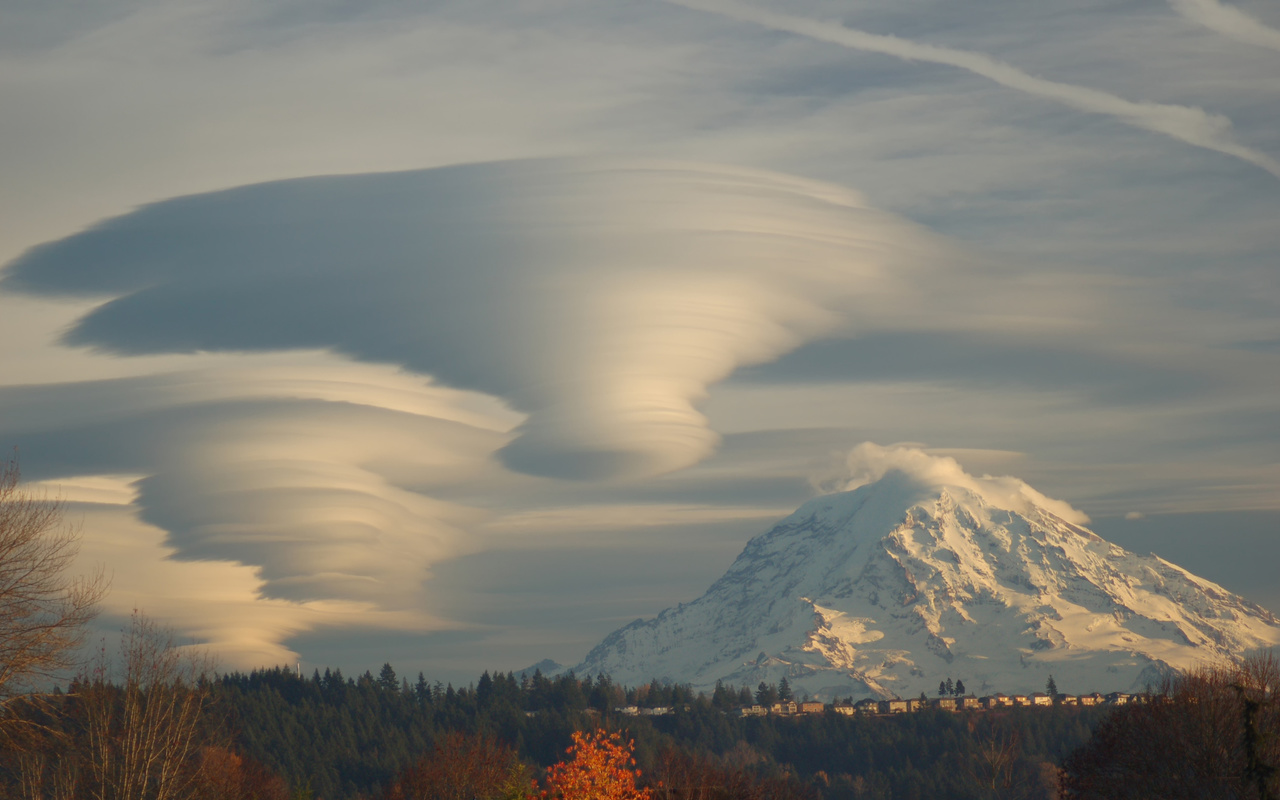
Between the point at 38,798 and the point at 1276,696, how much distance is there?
55437mm

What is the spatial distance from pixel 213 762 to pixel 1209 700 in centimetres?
6817

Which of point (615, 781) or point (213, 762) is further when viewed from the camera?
point (213, 762)

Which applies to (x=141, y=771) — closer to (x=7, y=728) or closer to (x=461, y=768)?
(x=7, y=728)

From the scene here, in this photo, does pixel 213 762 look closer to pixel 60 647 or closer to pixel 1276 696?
pixel 60 647

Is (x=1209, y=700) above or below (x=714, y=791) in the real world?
above

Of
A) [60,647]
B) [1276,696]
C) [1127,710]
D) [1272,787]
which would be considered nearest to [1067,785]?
[1127,710]

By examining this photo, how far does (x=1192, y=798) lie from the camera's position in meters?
67.7

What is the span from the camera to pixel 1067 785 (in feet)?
275

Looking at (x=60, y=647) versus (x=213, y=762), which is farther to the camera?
(x=213, y=762)

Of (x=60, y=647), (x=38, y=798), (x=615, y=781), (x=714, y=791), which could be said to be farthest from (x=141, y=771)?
(x=615, y=781)

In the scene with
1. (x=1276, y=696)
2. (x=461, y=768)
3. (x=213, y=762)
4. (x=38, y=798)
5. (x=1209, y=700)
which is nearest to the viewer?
(x=38, y=798)

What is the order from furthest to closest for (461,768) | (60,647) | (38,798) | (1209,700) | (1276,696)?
(461,768)
(1209,700)
(1276,696)
(38,798)
(60,647)

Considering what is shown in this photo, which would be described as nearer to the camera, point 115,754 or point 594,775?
point 594,775

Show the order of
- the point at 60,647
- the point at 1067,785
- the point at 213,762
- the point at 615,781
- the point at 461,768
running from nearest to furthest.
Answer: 1. the point at 615,781
2. the point at 60,647
3. the point at 1067,785
4. the point at 213,762
5. the point at 461,768
